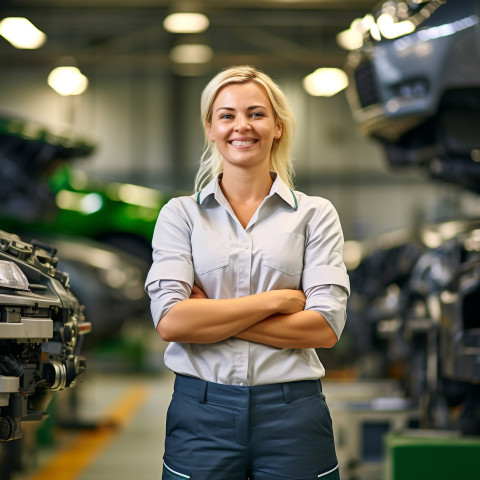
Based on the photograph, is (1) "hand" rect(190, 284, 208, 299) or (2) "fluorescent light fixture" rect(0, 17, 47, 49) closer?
(1) "hand" rect(190, 284, 208, 299)

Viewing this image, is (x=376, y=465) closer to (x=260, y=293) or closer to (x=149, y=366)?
(x=260, y=293)

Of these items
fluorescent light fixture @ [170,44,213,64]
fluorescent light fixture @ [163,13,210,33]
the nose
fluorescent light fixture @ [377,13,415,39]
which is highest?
fluorescent light fixture @ [170,44,213,64]

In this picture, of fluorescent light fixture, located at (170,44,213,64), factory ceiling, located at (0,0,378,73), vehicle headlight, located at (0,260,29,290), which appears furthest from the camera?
fluorescent light fixture, located at (170,44,213,64)

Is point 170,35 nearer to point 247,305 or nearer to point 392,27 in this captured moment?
point 392,27

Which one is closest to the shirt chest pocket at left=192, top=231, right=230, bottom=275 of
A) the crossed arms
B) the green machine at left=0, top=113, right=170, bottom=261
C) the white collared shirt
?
the white collared shirt

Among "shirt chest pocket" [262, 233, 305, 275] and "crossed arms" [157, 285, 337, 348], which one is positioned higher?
"shirt chest pocket" [262, 233, 305, 275]

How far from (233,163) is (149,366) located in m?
12.4

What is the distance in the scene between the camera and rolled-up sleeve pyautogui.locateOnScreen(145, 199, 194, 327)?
2049mm

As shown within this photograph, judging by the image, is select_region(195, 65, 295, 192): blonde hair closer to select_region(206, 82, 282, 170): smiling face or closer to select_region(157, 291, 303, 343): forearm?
select_region(206, 82, 282, 170): smiling face

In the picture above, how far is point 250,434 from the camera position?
1971 mm

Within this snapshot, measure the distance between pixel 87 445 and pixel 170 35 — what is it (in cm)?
1409

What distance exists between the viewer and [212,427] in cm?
199

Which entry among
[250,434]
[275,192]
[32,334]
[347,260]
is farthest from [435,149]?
[347,260]

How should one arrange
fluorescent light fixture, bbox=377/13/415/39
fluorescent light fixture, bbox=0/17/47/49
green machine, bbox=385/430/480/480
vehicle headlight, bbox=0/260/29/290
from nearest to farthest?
vehicle headlight, bbox=0/260/29/290
green machine, bbox=385/430/480/480
fluorescent light fixture, bbox=377/13/415/39
fluorescent light fixture, bbox=0/17/47/49
